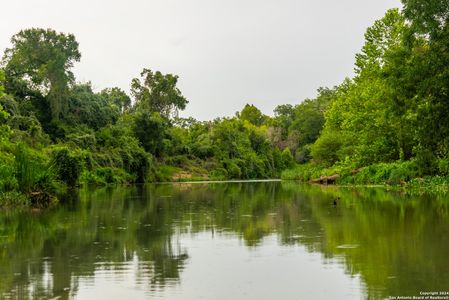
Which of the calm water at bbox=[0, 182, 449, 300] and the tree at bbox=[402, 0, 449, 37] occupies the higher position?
the tree at bbox=[402, 0, 449, 37]

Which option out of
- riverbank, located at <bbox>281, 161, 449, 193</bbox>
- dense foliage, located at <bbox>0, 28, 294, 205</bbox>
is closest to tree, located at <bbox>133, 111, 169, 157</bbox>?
dense foliage, located at <bbox>0, 28, 294, 205</bbox>

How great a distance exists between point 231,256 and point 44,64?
5837 centimetres

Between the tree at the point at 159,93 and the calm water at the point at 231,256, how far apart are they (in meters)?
76.2

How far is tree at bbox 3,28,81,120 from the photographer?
62.2 metres

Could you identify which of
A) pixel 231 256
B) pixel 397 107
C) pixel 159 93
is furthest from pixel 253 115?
pixel 231 256

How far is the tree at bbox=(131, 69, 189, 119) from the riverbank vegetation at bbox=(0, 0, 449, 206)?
19cm

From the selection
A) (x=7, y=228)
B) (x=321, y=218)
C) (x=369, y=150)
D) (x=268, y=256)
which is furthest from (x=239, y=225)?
(x=369, y=150)

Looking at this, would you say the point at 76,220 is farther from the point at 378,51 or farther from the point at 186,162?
the point at 186,162

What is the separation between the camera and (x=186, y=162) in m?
78.4

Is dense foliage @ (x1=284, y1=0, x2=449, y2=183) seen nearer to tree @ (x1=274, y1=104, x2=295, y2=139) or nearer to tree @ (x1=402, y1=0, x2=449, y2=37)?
tree @ (x1=402, y1=0, x2=449, y2=37)

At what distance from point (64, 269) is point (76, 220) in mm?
8502

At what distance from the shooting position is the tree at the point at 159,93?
92500mm

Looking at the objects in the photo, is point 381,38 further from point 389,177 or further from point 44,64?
point 44,64

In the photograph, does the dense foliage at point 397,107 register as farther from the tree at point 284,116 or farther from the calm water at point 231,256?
the tree at point 284,116
